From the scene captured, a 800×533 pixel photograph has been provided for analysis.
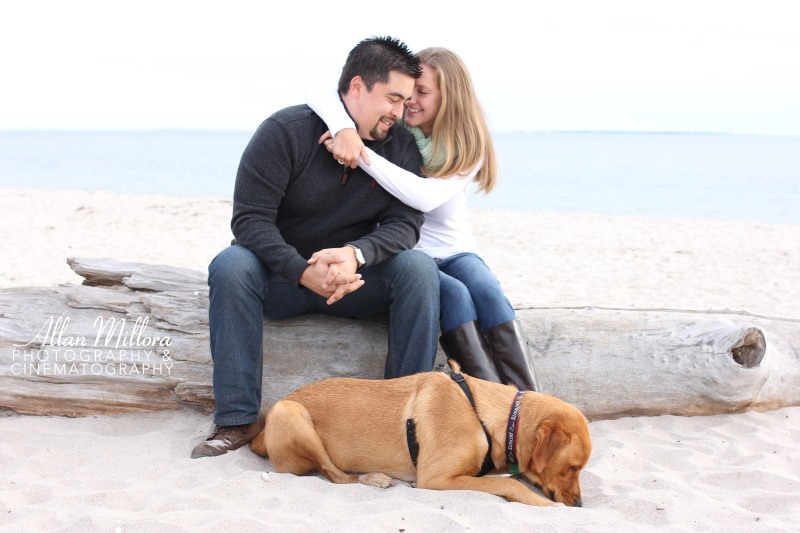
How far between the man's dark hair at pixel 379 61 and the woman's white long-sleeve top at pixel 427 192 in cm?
24

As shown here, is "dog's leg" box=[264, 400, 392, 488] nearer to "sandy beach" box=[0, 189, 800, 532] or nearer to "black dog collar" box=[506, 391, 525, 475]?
"sandy beach" box=[0, 189, 800, 532]

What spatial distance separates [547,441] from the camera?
3770 millimetres

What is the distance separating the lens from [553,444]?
3766 mm

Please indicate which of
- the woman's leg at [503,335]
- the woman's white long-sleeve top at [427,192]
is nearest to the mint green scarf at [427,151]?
the woman's white long-sleeve top at [427,192]

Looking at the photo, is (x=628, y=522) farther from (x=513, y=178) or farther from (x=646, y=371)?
(x=513, y=178)

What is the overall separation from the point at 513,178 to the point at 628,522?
4172 centimetres

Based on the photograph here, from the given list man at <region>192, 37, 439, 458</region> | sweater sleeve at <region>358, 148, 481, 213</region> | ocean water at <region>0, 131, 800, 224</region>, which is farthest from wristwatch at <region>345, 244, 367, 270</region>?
ocean water at <region>0, 131, 800, 224</region>

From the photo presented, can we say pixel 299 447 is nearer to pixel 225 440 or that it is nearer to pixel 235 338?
pixel 225 440

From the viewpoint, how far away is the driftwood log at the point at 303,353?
5109 millimetres

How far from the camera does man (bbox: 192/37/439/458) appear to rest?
4.49m

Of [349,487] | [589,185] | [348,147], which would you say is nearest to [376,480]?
[349,487]

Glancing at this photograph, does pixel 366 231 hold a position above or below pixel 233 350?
above

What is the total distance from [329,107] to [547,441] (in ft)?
8.42

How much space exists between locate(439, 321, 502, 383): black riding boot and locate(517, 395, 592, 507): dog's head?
71 centimetres
